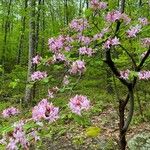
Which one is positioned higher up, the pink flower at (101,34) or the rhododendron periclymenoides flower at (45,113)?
the pink flower at (101,34)

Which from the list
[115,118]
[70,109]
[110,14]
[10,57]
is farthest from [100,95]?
[10,57]

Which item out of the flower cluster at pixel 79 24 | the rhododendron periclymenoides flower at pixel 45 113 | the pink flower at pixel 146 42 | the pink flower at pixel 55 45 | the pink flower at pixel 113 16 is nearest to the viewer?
the rhododendron periclymenoides flower at pixel 45 113

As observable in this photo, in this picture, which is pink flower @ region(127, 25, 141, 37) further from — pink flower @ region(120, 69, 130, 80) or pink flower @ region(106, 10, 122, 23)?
pink flower @ region(120, 69, 130, 80)

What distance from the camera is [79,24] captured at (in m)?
4.55

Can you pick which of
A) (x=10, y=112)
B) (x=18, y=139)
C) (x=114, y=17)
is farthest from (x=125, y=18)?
(x=18, y=139)

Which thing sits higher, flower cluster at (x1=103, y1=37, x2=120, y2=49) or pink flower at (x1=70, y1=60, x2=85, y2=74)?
flower cluster at (x1=103, y1=37, x2=120, y2=49)

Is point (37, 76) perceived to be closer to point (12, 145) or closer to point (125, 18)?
point (125, 18)

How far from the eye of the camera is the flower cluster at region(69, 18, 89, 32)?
4524 millimetres

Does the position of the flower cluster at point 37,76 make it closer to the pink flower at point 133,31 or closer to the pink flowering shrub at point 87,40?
the pink flowering shrub at point 87,40

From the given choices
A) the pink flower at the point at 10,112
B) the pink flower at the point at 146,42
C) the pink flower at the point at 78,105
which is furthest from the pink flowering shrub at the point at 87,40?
the pink flower at the point at 78,105

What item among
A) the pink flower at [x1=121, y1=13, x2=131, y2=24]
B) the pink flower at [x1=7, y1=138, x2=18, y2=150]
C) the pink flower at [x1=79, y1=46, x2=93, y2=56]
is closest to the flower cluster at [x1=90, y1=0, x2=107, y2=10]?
the pink flower at [x1=121, y1=13, x2=131, y2=24]

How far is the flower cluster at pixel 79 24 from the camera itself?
4524 mm

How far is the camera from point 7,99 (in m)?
17.7

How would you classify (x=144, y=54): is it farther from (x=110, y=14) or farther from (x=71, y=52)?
(x=71, y=52)
